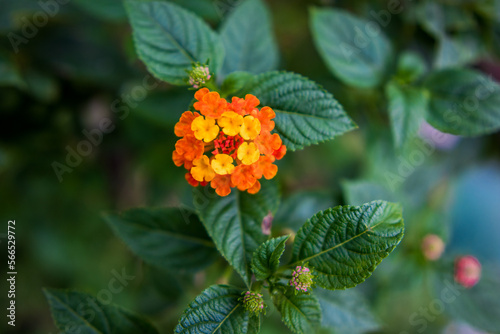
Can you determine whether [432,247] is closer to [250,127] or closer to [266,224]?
[266,224]

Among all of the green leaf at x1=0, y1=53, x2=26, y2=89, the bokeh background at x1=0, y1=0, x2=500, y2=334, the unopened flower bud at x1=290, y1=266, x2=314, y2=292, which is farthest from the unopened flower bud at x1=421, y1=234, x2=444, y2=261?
the green leaf at x1=0, y1=53, x2=26, y2=89

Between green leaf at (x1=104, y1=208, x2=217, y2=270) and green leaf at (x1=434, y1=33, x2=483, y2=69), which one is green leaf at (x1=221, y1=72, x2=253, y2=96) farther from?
green leaf at (x1=434, y1=33, x2=483, y2=69)

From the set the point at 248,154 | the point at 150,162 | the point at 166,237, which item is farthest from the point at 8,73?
the point at 248,154

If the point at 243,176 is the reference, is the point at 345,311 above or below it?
below

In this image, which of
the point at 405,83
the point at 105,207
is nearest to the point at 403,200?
the point at 405,83

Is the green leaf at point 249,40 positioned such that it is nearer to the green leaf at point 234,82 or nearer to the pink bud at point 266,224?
the green leaf at point 234,82

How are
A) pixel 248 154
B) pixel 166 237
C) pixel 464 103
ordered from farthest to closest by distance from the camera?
pixel 464 103 < pixel 166 237 < pixel 248 154

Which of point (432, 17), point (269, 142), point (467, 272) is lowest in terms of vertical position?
point (467, 272)

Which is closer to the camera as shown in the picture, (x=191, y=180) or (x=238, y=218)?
(x=191, y=180)
